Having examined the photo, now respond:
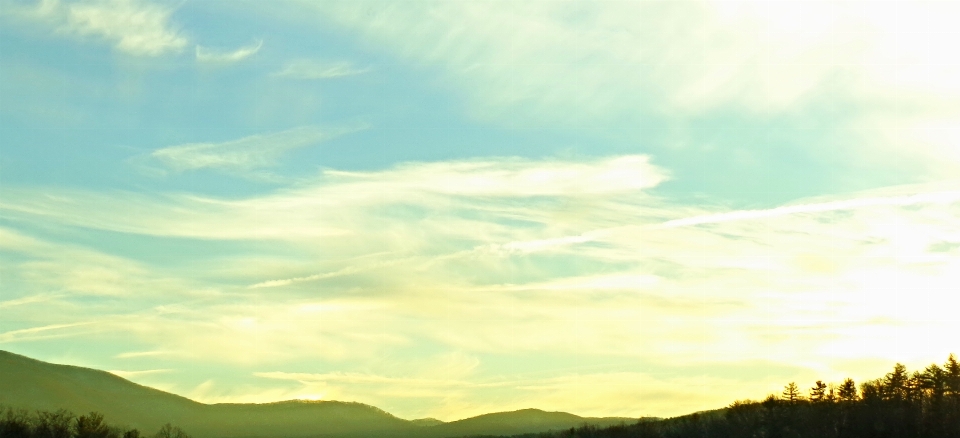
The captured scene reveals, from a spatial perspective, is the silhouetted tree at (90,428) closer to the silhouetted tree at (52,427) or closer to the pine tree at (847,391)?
the silhouetted tree at (52,427)

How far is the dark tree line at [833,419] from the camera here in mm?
103625

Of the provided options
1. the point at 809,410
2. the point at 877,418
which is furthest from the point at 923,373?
the point at 877,418

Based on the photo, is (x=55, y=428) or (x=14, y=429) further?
(x=55, y=428)

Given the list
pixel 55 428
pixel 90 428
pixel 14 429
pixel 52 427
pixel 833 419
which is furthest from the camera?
pixel 833 419

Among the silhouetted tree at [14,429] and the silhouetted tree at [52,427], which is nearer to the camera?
the silhouetted tree at [14,429]

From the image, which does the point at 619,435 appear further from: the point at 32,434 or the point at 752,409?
the point at 32,434

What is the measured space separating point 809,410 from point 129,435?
9073 cm

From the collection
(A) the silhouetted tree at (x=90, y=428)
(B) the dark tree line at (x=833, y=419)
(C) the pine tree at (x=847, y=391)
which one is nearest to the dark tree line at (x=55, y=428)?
(A) the silhouetted tree at (x=90, y=428)

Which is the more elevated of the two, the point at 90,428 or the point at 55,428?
the point at 90,428

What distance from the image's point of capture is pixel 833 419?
12106 centimetres

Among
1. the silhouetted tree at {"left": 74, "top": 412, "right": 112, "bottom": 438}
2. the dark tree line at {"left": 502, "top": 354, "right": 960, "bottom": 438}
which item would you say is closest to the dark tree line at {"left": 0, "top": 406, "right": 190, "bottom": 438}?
the silhouetted tree at {"left": 74, "top": 412, "right": 112, "bottom": 438}

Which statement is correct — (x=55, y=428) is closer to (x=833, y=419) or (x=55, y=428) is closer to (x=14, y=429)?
(x=14, y=429)

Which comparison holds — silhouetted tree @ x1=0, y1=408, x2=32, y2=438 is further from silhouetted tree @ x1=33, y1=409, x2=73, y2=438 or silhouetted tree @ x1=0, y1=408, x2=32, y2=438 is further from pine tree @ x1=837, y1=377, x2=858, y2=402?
pine tree @ x1=837, y1=377, x2=858, y2=402

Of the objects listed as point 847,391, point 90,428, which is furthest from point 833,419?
point 90,428
